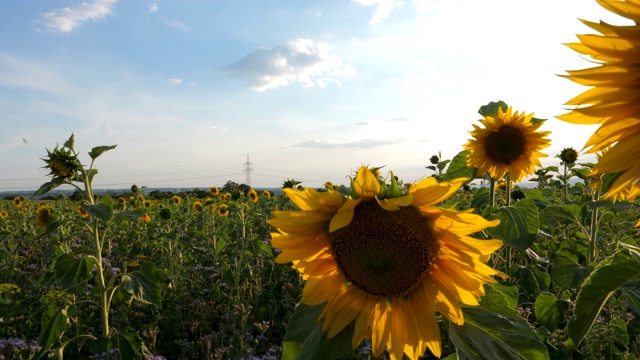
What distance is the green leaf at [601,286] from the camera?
1.02m

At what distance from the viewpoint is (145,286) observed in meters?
3.36

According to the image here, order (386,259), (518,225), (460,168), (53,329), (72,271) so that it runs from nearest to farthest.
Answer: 1. (386,259)
2. (518,225)
3. (53,329)
4. (72,271)
5. (460,168)

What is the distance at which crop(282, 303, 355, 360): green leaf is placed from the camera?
47.3 inches

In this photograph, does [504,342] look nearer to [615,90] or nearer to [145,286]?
[615,90]

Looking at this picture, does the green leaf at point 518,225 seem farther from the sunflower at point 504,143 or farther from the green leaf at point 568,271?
the sunflower at point 504,143

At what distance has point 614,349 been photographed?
2787 mm

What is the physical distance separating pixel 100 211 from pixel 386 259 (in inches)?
92.2

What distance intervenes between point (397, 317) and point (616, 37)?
97 cm

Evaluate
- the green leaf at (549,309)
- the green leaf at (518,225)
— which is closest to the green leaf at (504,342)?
the green leaf at (518,225)

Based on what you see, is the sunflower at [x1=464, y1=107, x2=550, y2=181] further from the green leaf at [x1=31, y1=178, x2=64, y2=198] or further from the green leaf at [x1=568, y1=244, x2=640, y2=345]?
the green leaf at [x1=31, y1=178, x2=64, y2=198]

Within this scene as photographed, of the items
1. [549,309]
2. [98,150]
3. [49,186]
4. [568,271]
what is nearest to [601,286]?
[549,309]

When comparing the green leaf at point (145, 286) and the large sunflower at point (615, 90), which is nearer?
the large sunflower at point (615, 90)

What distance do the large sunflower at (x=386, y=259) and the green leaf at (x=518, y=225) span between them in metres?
1.41

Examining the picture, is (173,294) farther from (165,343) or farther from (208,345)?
(208,345)
